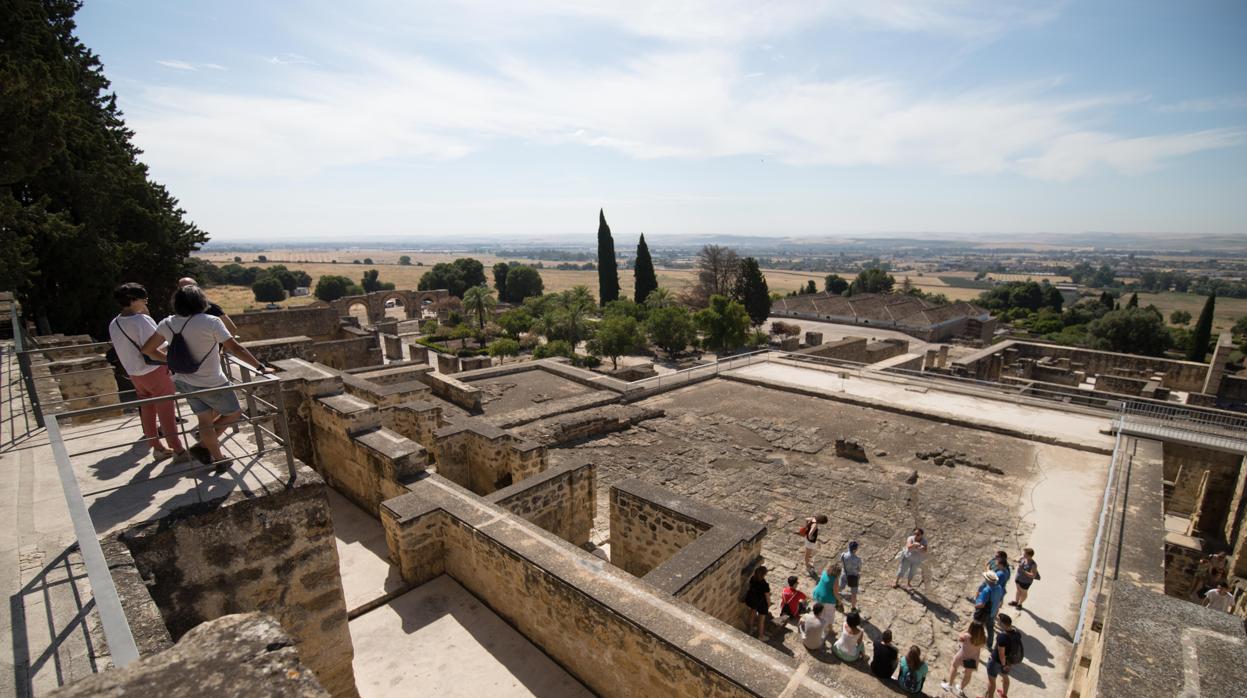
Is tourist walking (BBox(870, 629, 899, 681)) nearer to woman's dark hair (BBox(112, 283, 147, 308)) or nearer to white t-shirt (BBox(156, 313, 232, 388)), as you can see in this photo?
white t-shirt (BBox(156, 313, 232, 388))

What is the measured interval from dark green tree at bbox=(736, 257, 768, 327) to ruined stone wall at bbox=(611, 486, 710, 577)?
46.2 m

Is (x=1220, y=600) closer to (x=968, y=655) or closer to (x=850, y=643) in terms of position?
(x=968, y=655)

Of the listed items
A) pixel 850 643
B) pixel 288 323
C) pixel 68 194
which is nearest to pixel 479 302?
pixel 288 323

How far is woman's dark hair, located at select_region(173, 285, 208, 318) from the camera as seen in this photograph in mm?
4453

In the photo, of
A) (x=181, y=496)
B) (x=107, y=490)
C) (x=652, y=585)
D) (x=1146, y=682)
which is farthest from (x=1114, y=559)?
(x=107, y=490)

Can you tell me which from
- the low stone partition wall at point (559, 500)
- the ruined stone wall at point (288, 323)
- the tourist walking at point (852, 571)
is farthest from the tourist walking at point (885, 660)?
the ruined stone wall at point (288, 323)

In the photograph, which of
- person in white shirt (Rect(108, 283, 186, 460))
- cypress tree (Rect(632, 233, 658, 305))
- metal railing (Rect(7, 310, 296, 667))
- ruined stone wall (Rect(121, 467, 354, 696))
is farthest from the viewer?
cypress tree (Rect(632, 233, 658, 305))

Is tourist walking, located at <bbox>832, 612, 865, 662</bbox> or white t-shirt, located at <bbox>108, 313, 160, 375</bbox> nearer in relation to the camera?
white t-shirt, located at <bbox>108, 313, 160, 375</bbox>

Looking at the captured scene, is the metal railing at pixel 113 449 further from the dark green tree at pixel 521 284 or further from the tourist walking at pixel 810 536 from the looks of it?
the dark green tree at pixel 521 284

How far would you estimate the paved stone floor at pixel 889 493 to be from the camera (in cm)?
752

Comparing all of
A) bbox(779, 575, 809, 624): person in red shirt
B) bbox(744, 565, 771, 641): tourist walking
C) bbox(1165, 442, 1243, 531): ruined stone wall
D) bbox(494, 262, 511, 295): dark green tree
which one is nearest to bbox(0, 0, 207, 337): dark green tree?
bbox(744, 565, 771, 641): tourist walking

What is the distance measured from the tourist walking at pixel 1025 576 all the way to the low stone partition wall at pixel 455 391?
11716mm

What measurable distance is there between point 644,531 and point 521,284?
72.0m

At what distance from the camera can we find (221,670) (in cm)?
203
